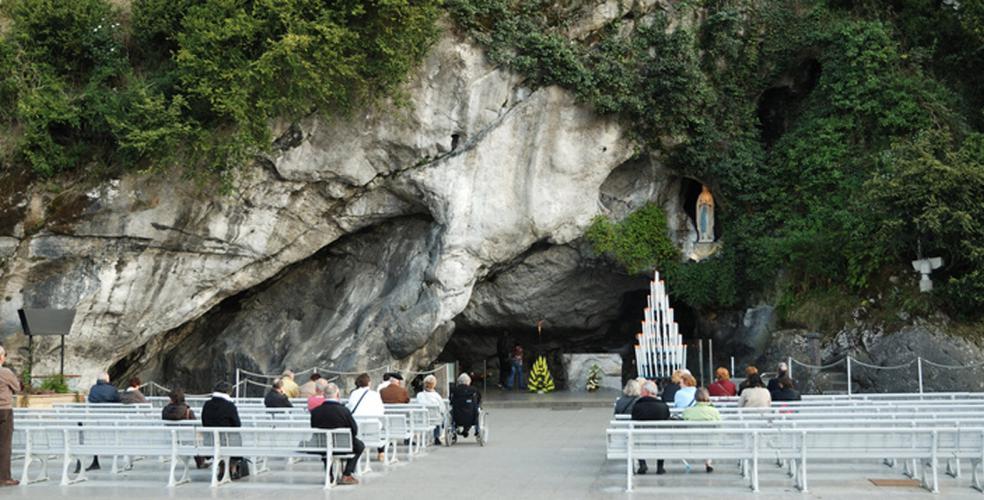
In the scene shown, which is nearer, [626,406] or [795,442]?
[795,442]

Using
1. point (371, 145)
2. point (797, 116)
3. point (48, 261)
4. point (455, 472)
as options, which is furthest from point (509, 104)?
point (455, 472)

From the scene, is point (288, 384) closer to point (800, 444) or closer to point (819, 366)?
point (800, 444)

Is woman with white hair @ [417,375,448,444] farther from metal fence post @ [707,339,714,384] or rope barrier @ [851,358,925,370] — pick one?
metal fence post @ [707,339,714,384]

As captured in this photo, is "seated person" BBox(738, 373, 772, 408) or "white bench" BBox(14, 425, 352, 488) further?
"seated person" BBox(738, 373, 772, 408)

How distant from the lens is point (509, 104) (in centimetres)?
2388

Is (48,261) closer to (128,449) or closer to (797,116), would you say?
(128,449)

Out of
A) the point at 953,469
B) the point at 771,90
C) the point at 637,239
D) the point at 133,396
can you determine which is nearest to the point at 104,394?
the point at 133,396

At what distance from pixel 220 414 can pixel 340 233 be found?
1306cm

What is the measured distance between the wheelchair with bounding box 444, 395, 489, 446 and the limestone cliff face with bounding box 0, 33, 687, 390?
8.09 meters

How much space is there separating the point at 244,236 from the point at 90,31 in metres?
5.09

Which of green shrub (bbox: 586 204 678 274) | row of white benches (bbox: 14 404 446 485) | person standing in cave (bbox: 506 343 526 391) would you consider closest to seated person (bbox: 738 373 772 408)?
row of white benches (bbox: 14 404 446 485)

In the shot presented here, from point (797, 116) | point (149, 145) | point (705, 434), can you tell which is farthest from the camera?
point (797, 116)

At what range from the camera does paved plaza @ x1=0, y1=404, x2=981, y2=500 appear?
10297 mm

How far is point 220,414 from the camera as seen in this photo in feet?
37.6
